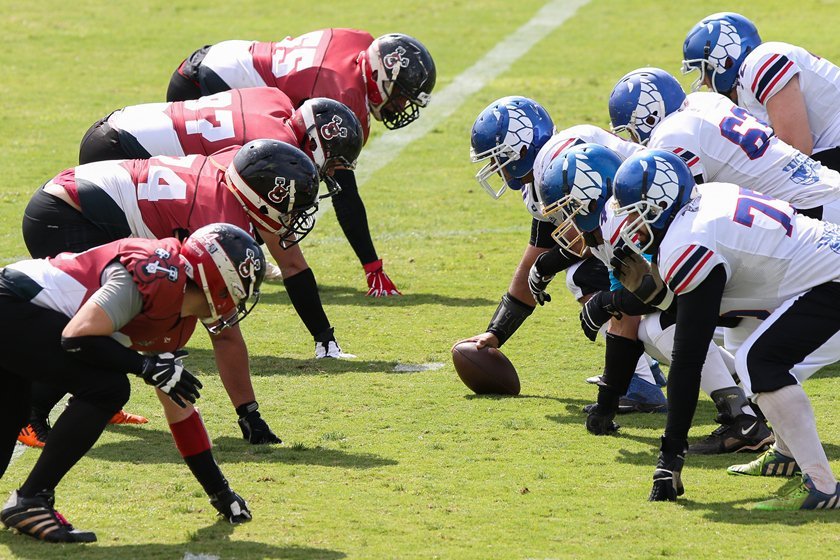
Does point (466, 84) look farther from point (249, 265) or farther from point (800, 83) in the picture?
point (249, 265)

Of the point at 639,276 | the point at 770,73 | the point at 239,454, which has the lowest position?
the point at 239,454

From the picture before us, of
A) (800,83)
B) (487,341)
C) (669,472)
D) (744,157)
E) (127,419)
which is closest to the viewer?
(669,472)

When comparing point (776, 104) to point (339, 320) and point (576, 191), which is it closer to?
point (576, 191)

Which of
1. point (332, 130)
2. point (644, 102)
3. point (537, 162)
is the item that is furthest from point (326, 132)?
point (644, 102)

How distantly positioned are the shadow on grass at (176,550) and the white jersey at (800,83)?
13.9 ft

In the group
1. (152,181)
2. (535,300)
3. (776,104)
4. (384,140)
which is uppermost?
(152,181)

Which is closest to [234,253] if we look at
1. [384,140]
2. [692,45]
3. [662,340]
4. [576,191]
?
[576,191]

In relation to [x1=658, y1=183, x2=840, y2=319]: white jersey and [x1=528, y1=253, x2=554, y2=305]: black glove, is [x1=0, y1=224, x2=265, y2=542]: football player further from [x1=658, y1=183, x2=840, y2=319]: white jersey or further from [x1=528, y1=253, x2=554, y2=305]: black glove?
[x1=528, y1=253, x2=554, y2=305]: black glove

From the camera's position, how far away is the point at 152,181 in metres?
6.11

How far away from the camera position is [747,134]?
6.59 meters

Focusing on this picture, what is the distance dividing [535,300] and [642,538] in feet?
8.00

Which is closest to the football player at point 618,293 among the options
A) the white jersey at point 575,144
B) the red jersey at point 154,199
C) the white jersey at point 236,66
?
the white jersey at point 575,144

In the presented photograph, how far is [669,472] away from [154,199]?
2669mm

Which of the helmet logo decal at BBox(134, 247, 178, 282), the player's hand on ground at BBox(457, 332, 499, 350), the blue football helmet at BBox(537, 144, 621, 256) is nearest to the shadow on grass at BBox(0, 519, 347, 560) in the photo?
the helmet logo decal at BBox(134, 247, 178, 282)
